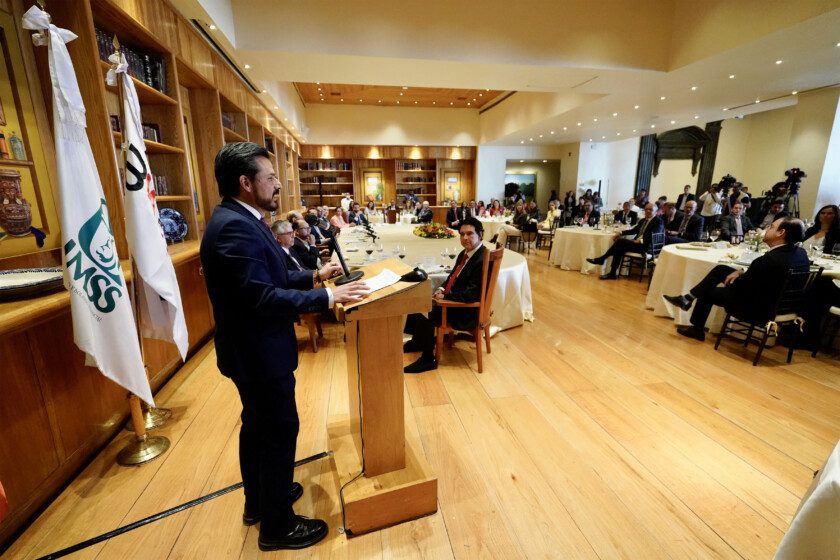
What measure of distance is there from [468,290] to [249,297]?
212cm

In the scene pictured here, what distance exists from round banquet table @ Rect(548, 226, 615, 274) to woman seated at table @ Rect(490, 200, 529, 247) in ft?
3.97

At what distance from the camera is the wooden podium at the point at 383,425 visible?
1567 millimetres

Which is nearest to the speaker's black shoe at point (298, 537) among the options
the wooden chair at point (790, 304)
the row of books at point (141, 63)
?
the row of books at point (141, 63)

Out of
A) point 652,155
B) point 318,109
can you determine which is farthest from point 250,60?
point 652,155

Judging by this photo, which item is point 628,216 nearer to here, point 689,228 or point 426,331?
point 689,228

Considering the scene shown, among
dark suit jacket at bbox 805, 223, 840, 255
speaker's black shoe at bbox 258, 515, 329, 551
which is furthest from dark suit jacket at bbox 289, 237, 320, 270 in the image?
dark suit jacket at bbox 805, 223, 840, 255

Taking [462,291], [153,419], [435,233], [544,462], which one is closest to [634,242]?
[435,233]

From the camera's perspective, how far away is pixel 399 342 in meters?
1.66

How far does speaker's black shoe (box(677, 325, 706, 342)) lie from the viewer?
12.9 feet

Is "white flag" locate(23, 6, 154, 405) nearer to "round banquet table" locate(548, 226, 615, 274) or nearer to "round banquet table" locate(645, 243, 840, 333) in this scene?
"round banquet table" locate(645, 243, 840, 333)

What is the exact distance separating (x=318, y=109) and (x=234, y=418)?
1193cm

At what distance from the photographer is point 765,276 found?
324 centimetres

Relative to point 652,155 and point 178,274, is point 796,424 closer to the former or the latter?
point 178,274

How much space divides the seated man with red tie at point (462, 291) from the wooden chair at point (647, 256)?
4366 millimetres
